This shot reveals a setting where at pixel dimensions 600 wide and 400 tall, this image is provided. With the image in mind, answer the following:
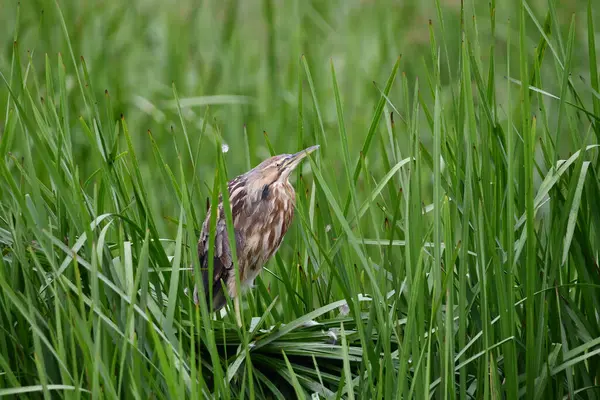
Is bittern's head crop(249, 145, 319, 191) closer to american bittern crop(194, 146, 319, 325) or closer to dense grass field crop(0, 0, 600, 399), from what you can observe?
american bittern crop(194, 146, 319, 325)

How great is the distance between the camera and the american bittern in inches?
111

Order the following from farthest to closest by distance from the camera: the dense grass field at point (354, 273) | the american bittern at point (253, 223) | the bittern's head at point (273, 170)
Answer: the bittern's head at point (273, 170), the american bittern at point (253, 223), the dense grass field at point (354, 273)

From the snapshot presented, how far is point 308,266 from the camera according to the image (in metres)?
2.60

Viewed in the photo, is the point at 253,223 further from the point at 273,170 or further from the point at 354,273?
the point at 354,273

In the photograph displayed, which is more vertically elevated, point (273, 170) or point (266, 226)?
point (273, 170)

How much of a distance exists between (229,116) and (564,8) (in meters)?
2.23

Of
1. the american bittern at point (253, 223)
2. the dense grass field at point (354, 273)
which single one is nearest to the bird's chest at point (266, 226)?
the american bittern at point (253, 223)

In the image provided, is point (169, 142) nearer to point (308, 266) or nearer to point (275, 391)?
point (308, 266)

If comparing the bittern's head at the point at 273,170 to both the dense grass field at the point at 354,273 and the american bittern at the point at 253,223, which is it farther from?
the dense grass field at the point at 354,273

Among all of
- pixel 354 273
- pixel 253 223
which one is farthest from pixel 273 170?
pixel 354 273

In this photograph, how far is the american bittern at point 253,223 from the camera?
9.29 feet

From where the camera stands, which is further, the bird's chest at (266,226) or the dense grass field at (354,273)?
the bird's chest at (266,226)

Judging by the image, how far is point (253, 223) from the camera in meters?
2.95

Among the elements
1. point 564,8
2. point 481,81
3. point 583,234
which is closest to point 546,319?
point 583,234
